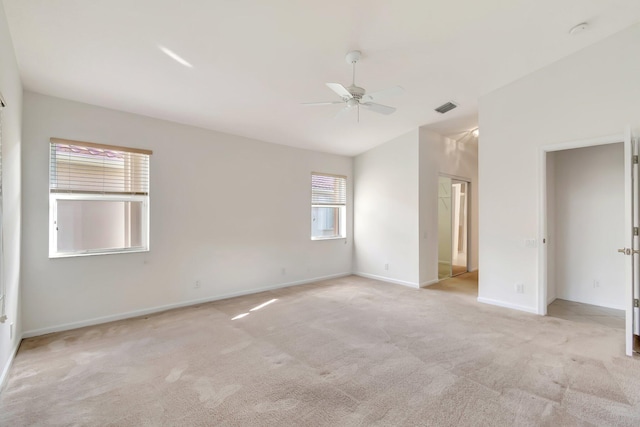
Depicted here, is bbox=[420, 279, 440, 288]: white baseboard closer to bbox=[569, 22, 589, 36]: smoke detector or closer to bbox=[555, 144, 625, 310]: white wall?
bbox=[555, 144, 625, 310]: white wall

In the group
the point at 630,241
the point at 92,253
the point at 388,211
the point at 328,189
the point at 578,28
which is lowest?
the point at 92,253

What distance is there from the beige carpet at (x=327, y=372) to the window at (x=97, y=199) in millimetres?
1020

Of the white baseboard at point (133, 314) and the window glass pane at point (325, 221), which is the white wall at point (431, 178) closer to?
the window glass pane at point (325, 221)

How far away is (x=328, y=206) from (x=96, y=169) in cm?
393

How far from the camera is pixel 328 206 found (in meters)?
6.28

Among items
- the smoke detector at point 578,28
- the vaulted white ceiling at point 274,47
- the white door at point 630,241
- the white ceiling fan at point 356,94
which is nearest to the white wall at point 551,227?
the white door at point 630,241

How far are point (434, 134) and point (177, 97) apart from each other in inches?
177

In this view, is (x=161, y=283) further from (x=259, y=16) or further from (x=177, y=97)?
(x=259, y=16)

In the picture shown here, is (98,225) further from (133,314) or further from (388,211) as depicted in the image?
(388,211)

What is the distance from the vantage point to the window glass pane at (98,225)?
Answer: 11.6 ft

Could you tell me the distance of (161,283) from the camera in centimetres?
412

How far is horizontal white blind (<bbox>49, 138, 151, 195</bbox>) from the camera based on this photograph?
345 centimetres

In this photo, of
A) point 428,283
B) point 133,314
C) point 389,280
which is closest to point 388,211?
point 389,280

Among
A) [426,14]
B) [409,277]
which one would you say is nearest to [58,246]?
[426,14]
